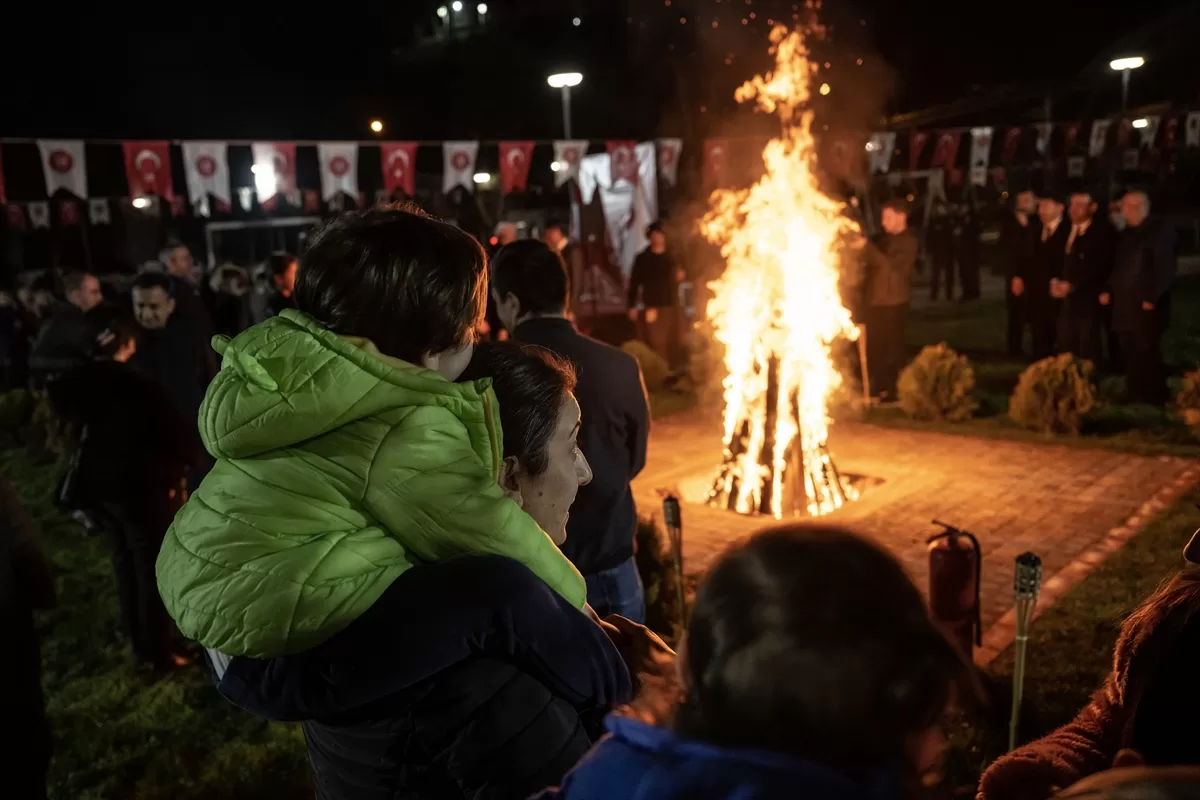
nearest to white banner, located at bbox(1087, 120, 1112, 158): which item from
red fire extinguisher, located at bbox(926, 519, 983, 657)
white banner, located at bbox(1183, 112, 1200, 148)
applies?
white banner, located at bbox(1183, 112, 1200, 148)

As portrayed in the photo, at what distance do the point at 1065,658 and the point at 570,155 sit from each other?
42.0 feet

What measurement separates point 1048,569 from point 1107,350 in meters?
7.87

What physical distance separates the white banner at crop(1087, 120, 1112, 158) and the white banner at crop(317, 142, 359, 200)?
18204 millimetres

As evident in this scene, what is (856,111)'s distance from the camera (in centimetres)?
1730

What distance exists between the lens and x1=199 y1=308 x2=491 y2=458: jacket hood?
59.6 inches

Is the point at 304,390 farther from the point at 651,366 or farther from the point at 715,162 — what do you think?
the point at 715,162

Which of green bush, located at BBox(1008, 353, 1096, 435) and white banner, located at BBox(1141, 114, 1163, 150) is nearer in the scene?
green bush, located at BBox(1008, 353, 1096, 435)

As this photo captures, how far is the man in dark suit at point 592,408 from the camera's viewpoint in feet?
12.2

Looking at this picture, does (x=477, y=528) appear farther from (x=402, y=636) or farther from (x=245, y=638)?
(x=245, y=638)

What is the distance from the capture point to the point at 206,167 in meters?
14.1

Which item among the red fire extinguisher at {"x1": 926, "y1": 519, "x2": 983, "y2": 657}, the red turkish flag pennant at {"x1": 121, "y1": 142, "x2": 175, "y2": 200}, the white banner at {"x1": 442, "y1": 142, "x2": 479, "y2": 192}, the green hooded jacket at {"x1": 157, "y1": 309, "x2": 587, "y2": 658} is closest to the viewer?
the green hooded jacket at {"x1": 157, "y1": 309, "x2": 587, "y2": 658}

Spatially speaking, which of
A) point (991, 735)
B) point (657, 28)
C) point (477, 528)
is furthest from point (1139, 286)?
point (657, 28)

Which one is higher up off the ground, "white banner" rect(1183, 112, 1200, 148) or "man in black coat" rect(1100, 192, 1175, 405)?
"white banner" rect(1183, 112, 1200, 148)

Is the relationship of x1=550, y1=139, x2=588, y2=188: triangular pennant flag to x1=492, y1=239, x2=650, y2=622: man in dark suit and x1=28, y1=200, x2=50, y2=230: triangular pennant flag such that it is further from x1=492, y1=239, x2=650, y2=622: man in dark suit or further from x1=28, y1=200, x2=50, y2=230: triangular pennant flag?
x1=28, y1=200, x2=50, y2=230: triangular pennant flag
